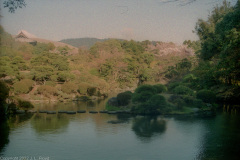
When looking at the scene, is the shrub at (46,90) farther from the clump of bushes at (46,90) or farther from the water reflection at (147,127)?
the water reflection at (147,127)

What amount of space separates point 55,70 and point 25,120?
1043cm

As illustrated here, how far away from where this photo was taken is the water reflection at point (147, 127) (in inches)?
372

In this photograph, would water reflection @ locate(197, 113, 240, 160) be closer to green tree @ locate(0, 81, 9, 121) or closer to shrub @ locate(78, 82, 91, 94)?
green tree @ locate(0, 81, 9, 121)

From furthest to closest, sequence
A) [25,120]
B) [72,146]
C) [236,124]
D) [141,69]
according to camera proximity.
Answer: [141,69]
[25,120]
[236,124]
[72,146]

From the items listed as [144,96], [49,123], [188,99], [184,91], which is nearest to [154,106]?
[144,96]

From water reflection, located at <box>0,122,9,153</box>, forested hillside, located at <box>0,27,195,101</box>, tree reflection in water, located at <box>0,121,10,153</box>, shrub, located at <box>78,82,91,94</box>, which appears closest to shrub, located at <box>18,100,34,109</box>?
forested hillside, located at <box>0,27,195,101</box>

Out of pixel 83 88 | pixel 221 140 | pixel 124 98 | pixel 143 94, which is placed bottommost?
pixel 221 140

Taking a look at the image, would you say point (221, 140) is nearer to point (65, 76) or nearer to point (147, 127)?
point (147, 127)

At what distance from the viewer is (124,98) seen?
1553 centimetres

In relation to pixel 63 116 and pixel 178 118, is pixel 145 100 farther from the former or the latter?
pixel 63 116

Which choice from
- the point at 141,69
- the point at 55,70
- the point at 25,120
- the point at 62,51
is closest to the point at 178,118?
the point at 25,120

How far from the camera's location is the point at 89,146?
7.92 m

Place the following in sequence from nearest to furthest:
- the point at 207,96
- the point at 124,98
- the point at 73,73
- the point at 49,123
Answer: the point at 49,123, the point at 124,98, the point at 207,96, the point at 73,73

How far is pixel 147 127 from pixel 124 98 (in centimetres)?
504
